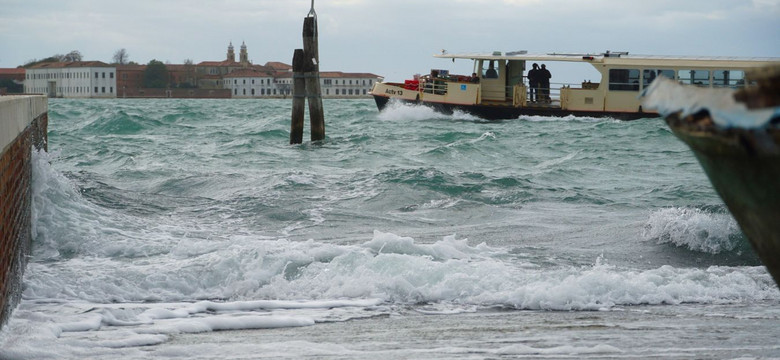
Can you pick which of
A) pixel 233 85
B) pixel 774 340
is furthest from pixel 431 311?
pixel 233 85

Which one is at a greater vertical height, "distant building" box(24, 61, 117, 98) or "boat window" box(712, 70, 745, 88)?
"distant building" box(24, 61, 117, 98)

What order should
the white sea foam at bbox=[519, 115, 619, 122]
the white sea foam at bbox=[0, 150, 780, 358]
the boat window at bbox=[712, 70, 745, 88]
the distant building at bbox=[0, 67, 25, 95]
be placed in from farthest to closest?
the distant building at bbox=[0, 67, 25, 95], the white sea foam at bbox=[519, 115, 619, 122], the boat window at bbox=[712, 70, 745, 88], the white sea foam at bbox=[0, 150, 780, 358]

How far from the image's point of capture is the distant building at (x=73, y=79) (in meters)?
144

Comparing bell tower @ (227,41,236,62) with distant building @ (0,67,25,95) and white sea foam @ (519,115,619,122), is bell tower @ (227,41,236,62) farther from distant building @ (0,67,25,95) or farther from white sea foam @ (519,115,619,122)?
white sea foam @ (519,115,619,122)

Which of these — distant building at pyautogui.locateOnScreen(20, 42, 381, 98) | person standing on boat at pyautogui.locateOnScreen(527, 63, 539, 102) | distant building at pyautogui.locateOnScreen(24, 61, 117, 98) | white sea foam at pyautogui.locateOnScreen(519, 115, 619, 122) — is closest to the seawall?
white sea foam at pyautogui.locateOnScreen(519, 115, 619, 122)

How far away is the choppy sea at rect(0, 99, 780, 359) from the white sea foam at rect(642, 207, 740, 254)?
0.02m

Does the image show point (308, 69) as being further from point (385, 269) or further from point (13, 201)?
point (13, 201)

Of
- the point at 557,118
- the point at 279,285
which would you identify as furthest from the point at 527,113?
the point at 279,285

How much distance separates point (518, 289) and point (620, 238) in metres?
3.24

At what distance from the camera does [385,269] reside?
22.9 ft

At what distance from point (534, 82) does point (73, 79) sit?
12584 centimetres

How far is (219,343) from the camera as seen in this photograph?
501 centimetres

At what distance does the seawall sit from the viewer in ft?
15.7

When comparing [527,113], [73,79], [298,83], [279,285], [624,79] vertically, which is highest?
[73,79]
